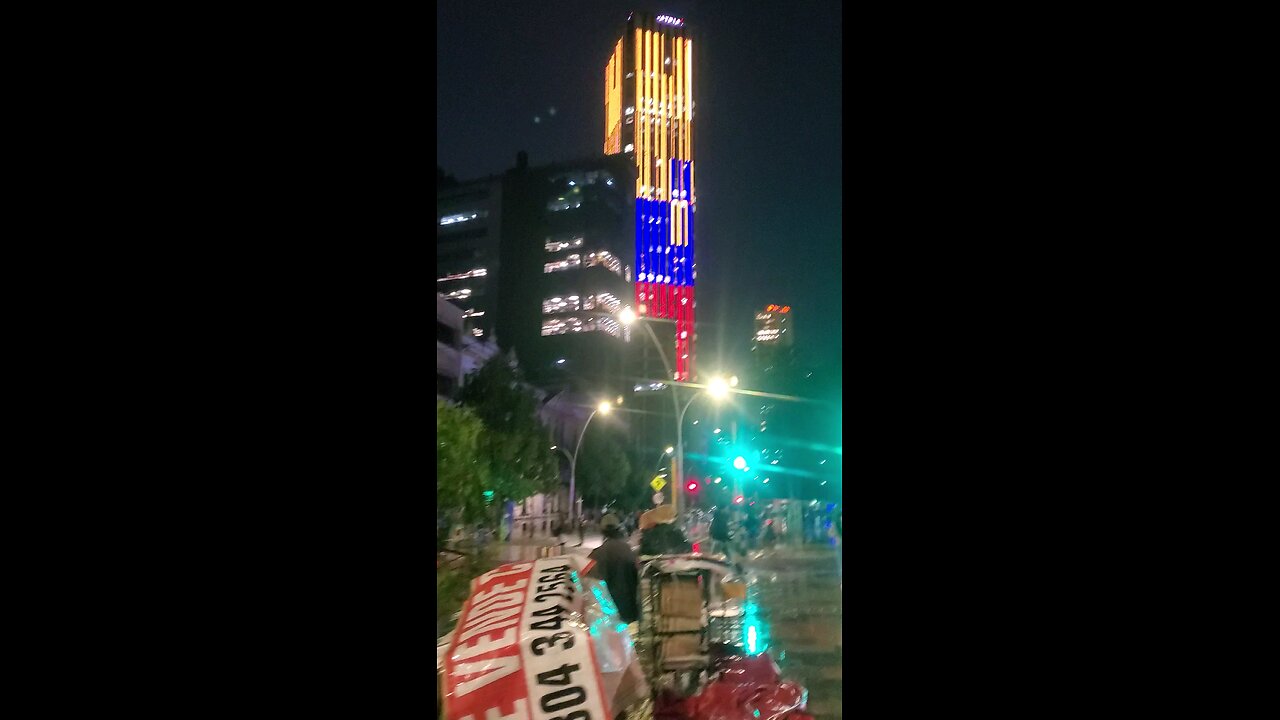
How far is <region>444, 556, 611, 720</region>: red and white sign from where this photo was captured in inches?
57.2

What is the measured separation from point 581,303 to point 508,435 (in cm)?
38

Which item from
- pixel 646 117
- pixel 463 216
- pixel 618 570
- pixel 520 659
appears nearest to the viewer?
pixel 520 659

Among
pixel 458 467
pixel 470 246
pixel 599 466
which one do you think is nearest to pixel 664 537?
pixel 599 466

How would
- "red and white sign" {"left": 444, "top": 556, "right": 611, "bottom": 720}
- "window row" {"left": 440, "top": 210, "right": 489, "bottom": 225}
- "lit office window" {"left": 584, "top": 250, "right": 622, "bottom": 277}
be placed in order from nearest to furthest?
"red and white sign" {"left": 444, "top": 556, "right": 611, "bottom": 720}, "window row" {"left": 440, "top": 210, "right": 489, "bottom": 225}, "lit office window" {"left": 584, "top": 250, "right": 622, "bottom": 277}

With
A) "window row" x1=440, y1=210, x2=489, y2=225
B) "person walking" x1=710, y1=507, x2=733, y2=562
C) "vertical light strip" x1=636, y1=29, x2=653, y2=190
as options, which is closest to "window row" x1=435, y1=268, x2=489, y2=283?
"window row" x1=440, y1=210, x2=489, y2=225

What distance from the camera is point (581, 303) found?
1.82m

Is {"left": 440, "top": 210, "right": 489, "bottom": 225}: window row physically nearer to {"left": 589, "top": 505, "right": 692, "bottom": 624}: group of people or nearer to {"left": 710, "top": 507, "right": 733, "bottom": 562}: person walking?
{"left": 589, "top": 505, "right": 692, "bottom": 624}: group of people

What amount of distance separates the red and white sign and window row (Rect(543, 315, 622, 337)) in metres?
0.59

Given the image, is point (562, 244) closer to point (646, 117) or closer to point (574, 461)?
point (646, 117)

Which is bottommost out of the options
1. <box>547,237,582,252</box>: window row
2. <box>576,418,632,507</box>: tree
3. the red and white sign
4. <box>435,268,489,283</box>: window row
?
the red and white sign
